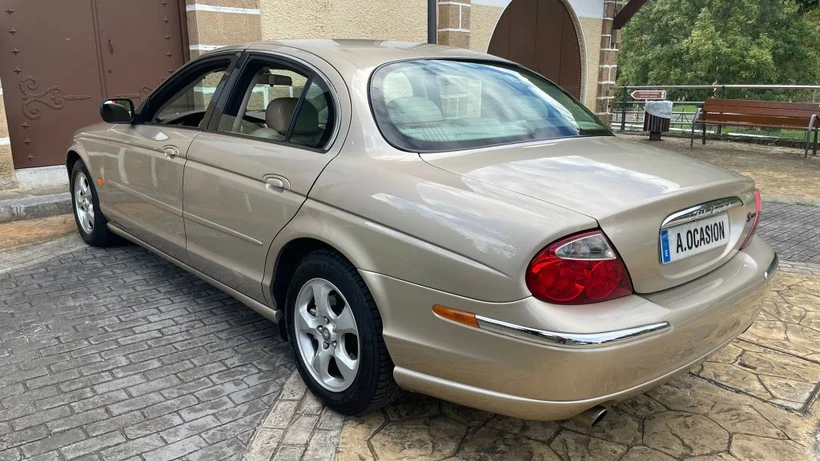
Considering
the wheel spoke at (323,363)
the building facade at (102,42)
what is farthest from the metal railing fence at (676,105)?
the wheel spoke at (323,363)

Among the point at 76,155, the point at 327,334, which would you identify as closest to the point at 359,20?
the point at 76,155

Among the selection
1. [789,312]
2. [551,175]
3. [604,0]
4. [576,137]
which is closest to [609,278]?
[551,175]

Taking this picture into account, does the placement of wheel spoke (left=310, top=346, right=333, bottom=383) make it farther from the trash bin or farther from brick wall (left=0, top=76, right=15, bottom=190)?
the trash bin

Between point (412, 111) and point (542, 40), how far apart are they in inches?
415

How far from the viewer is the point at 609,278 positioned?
209cm

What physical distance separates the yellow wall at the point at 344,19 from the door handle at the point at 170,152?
4.78 meters

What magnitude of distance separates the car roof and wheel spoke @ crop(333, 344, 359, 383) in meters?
1.28

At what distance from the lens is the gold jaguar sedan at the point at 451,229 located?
6.73 feet

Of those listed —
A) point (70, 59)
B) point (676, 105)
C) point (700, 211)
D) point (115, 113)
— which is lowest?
point (676, 105)

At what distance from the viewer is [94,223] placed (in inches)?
194

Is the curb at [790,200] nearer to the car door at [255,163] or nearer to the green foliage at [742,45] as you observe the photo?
the car door at [255,163]

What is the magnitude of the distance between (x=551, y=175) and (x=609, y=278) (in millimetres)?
469

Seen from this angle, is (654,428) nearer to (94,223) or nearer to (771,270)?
(771,270)

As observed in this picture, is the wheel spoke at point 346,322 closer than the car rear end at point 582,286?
No
